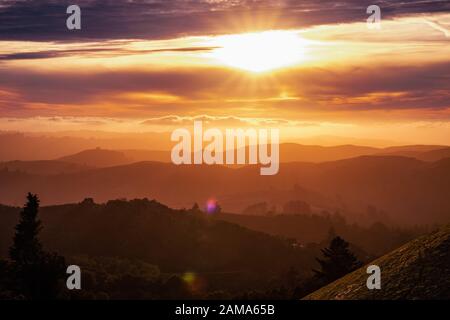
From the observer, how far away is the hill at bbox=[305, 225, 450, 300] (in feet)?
87.7

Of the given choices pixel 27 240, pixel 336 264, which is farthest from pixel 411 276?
pixel 27 240

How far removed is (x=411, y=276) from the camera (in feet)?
93.2

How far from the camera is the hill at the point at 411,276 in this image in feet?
87.7

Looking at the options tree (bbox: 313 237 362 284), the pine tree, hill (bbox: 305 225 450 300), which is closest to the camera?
hill (bbox: 305 225 450 300)

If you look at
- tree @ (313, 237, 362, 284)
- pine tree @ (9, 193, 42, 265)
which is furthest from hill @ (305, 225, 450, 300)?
pine tree @ (9, 193, 42, 265)

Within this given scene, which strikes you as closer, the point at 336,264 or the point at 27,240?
the point at 336,264

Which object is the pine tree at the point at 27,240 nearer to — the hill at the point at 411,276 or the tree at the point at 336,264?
the tree at the point at 336,264

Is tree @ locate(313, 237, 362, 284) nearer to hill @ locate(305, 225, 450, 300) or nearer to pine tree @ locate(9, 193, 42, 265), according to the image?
hill @ locate(305, 225, 450, 300)

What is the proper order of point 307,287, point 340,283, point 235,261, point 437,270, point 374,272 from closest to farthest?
point 437,270
point 374,272
point 340,283
point 307,287
point 235,261

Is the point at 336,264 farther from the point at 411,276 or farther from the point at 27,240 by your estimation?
the point at 27,240

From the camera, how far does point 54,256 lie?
71.7m
